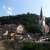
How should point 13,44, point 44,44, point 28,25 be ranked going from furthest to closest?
point 28,25 < point 13,44 < point 44,44

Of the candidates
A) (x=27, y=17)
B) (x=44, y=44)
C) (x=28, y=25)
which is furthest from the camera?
(x=27, y=17)

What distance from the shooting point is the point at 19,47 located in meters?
17.5

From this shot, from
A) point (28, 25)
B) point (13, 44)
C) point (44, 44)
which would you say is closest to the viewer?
point (44, 44)

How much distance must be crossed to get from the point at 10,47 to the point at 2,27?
48.5 ft

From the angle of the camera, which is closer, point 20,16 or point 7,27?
point 7,27

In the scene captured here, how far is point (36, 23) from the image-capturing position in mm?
38594

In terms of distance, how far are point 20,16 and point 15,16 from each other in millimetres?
1079

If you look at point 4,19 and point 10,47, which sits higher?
point 4,19

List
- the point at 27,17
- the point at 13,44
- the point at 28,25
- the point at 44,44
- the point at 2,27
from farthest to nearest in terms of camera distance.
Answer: the point at 27,17 → the point at 28,25 → the point at 2,27 → the point at 13,44 → the point at 44,44

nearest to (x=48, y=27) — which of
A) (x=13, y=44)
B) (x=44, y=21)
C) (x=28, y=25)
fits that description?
(x=44, y=21)

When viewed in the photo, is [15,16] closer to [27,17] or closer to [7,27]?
[27,17]

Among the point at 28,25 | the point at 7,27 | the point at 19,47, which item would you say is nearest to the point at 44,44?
the point at 19,47

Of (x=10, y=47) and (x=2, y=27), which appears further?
(x=2, y=27)

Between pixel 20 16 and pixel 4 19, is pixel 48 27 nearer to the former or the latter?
pixel 20 16
